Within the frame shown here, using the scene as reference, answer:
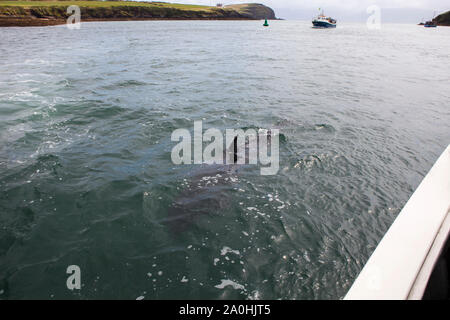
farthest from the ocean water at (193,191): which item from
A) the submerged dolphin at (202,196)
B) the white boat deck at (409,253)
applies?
the white boat deck at (409,253)

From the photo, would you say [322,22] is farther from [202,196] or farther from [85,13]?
[202,196]

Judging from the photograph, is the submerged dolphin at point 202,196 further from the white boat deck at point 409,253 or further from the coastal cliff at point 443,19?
the coastal cliff at point 443,19

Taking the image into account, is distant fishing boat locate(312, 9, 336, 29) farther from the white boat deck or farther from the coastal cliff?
the white boat deck

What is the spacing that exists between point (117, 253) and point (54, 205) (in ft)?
7.49

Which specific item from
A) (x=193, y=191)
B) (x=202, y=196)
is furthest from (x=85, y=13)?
(x=202, y=196)

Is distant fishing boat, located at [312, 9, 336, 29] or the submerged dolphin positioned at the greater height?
distant fishing boat, located at [312, 9, 336, 29]

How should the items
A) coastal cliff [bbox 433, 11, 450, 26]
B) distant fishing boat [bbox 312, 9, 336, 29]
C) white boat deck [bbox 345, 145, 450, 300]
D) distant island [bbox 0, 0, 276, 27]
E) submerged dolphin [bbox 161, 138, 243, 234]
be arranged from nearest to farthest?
white boat deck [bbox 345, 145, 450, 300]
submerged dolphin [bbox 161, 138, 243, 234]
distant island [bbox 0, 0, 276, 27]
distant fishing boat [bbox 312, 9, 336, 29]
coastal cliff [bbox 433, 11, 450, 26]

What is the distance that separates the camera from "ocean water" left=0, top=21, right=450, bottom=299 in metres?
4.32

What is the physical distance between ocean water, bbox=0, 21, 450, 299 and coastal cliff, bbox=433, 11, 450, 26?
557 feet

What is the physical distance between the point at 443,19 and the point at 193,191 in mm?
187330

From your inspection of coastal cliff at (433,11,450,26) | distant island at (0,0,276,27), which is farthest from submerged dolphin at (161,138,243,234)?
coastal cliff at (433,11,450,26)

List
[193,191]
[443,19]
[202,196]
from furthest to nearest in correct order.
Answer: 1. [443,19]
2. [193,191]
3. [202,196]

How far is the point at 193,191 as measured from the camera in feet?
21.1
